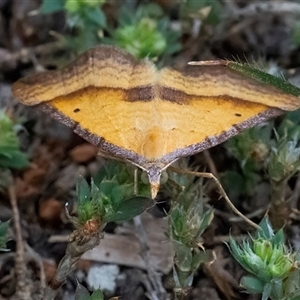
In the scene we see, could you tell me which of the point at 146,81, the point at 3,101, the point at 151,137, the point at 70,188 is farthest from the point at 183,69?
the point at 3,101

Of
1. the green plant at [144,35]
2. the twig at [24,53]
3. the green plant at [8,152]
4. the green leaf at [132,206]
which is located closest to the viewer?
the green leaf at [132,206]

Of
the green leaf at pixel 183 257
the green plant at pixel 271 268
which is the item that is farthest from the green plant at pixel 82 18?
the green plant at pixel 271 268

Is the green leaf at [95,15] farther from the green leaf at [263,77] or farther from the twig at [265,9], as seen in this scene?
the green leaf at [263,77]

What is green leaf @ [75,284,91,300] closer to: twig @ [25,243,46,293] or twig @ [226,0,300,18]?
twig @ [25,243,46,293]

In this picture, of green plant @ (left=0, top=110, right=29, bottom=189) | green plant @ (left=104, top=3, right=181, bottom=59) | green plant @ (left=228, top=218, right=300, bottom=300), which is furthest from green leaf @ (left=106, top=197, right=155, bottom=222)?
green plant @ (left=104, top=3, right=181, bottom=59)

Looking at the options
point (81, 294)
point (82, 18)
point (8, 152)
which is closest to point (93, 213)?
point (81, 294)
